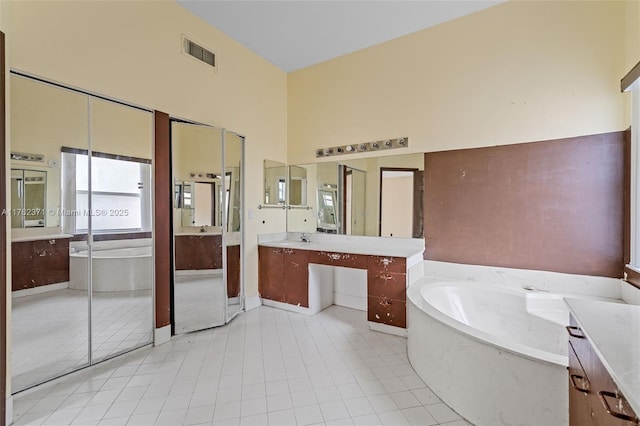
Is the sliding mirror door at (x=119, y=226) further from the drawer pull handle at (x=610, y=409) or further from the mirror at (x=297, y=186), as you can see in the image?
the drawer pull handle at (x=610, y=409)

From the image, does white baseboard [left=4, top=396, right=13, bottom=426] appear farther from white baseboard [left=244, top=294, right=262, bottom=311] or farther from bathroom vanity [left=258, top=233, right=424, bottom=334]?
bathroom vanity [left=258, top=233, right=424, bottom=334]

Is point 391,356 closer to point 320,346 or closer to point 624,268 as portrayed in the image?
point 320,346

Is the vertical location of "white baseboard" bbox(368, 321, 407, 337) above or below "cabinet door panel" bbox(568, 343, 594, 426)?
below

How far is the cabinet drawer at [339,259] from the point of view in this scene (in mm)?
2853

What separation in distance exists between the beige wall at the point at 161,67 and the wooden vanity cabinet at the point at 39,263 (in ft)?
3.71

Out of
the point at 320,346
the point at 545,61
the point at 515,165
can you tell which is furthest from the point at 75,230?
the point at 545,61

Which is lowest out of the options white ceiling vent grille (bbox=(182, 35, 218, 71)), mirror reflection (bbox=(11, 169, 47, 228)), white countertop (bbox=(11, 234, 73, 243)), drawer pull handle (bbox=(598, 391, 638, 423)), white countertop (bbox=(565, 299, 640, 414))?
drawer pull handle (bbox=(598, 391, 638, 423))

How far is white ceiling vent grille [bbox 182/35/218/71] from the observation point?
272cm

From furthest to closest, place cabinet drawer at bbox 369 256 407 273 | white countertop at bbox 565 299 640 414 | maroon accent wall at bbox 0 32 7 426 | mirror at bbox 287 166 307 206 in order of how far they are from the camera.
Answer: mirror at bbox 287 166 307 206
cabinet drawer at bbox 369 256 407 273
maroon accent wall at bbox 0 32 7 426
white countertop at bbox 565 299 640 414

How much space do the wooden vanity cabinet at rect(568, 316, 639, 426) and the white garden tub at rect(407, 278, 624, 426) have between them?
0.42ft

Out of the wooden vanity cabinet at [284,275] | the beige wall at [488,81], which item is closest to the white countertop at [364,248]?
the wooden vanity cabinet at [284,275]

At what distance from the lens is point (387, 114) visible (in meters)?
3.24

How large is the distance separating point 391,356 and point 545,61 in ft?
9.47

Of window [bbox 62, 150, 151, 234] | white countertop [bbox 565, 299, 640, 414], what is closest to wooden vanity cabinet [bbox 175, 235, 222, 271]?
window [bbox 62, 150, 151, 234]
